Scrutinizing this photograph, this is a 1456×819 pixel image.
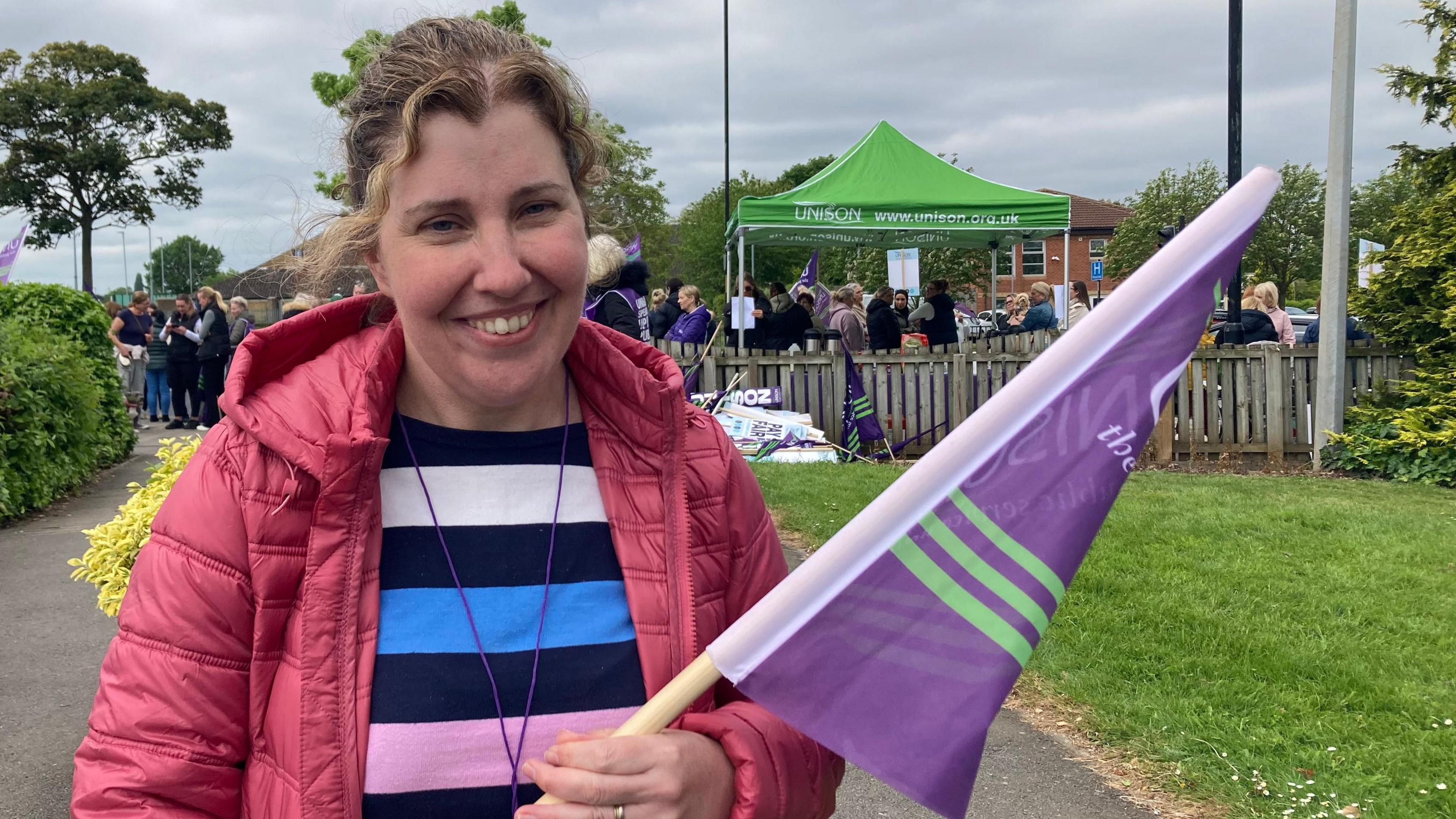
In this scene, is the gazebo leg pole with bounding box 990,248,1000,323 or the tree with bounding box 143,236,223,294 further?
the tree with bounding box 143,236,223,294

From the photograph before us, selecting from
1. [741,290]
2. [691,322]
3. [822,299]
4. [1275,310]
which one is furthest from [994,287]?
[691,322]

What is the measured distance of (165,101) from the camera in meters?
41.1

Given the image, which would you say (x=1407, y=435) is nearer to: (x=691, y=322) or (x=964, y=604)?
(x=691, y=322)

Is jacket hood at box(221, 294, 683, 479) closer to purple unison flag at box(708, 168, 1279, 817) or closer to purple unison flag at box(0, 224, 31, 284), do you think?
purple unison flag at box(708, 168, 1279, 817)

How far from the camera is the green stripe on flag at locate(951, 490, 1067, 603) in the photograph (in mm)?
1373

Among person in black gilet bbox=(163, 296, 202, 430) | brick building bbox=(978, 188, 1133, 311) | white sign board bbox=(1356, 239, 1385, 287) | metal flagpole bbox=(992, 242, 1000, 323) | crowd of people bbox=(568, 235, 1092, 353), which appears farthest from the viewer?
brick building bbox=(978, 188, 1133, 311)

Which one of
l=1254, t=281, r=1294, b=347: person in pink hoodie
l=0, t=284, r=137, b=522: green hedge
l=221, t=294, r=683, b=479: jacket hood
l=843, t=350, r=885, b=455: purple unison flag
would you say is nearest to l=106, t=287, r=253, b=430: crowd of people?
l=0, t=284, r=137, b=522: green hedge

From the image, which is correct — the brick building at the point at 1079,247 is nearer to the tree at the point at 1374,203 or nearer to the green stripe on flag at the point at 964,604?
the tree at the point at 1374,203

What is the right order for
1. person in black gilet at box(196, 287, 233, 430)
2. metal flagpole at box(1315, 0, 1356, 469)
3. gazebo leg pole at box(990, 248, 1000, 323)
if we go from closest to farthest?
metal flagpole at box(1315, 0, 1356, 469) < person in black gilet at box(196, 287, 233, 430) < gazebo leg pole at box(990, 248, 1000, 323)

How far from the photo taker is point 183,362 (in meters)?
15.9

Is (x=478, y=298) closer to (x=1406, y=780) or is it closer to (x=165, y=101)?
(x=1406, y=780)

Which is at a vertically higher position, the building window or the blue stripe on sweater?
the building window

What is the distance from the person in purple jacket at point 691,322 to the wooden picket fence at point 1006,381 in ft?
4.83

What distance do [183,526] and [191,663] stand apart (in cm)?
18
